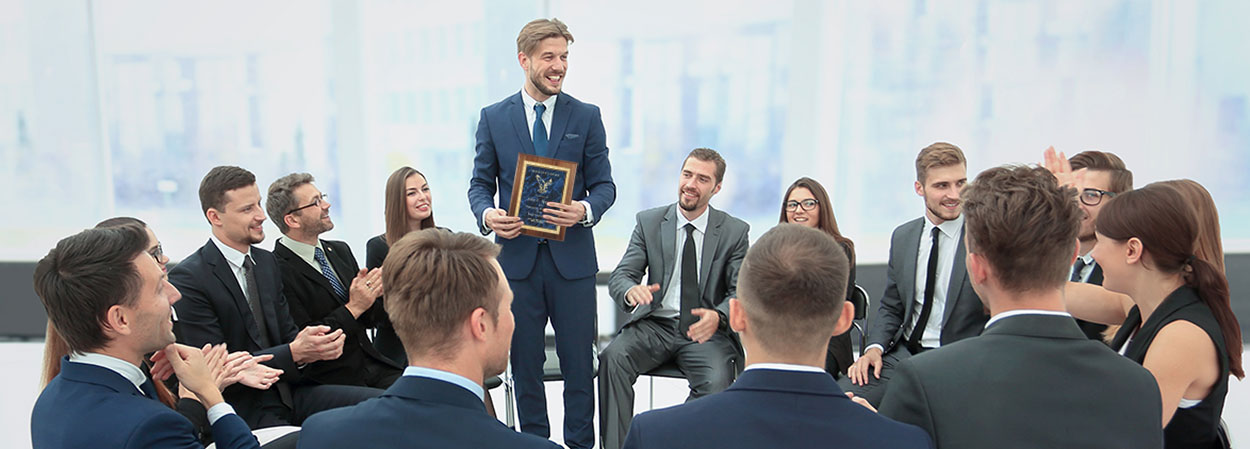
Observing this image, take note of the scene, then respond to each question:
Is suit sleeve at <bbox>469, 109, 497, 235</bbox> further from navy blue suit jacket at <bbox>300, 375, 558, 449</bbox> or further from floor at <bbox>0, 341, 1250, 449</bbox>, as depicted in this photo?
navy blue suit jacket at <bbox>300, 375, 558, 449</bbox>

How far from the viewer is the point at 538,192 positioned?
312 centimetres

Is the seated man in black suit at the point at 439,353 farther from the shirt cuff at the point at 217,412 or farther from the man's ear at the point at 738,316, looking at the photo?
the shirt cuff at the point at 217,412

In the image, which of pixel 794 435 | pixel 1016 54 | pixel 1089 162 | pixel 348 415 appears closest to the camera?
pixel 794 435

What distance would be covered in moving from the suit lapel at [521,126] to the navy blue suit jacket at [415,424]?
1.97 metres

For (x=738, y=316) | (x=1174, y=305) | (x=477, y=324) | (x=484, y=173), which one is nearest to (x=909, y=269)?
(x=1174, y=305)

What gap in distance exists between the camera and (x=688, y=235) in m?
3.78

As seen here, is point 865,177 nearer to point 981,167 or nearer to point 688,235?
point 981,167

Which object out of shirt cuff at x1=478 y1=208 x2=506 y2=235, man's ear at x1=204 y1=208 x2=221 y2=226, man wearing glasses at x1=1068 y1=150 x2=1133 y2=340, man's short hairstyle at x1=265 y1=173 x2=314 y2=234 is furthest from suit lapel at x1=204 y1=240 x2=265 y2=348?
man wearing glasses at x1=1068 y1=150 x2=1133 y2=340

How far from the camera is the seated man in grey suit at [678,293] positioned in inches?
136

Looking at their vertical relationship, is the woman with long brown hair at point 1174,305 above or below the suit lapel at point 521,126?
below

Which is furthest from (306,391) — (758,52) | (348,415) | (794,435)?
(758,52)

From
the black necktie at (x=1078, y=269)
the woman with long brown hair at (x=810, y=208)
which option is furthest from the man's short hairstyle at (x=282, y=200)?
the black necktie at (x=1078, y=269)

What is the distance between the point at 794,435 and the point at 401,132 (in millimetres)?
5137

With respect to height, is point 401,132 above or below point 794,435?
above
